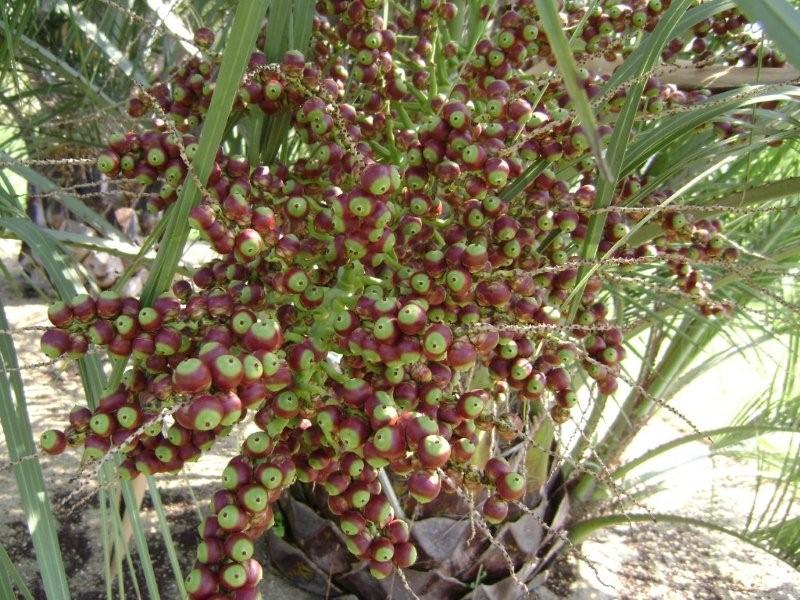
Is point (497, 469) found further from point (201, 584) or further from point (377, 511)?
point (201, 584)

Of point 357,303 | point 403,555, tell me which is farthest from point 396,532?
point 357,303

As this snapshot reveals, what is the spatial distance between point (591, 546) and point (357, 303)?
5.86 ft

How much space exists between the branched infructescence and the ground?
95 centimetres

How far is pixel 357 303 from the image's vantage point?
0.66 meters

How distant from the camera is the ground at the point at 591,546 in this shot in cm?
172

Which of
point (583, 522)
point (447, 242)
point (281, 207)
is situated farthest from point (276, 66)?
point (583, 522)

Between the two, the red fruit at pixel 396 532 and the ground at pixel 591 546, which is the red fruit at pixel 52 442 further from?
the ground at pixel 591 546

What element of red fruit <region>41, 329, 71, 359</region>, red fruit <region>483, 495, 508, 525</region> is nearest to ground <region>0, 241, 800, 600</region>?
red fruit <region>483, 495, 508, 525</region>

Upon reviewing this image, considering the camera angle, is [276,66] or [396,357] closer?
[396,357]

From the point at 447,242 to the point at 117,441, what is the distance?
37 centimetres

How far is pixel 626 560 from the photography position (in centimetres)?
211

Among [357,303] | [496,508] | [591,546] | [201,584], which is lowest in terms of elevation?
[591,546]

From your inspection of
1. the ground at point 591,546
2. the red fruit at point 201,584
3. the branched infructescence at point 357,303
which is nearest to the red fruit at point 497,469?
the branched infructescence at point 357,303

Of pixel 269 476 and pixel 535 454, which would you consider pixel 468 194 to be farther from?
pixel 535 454
